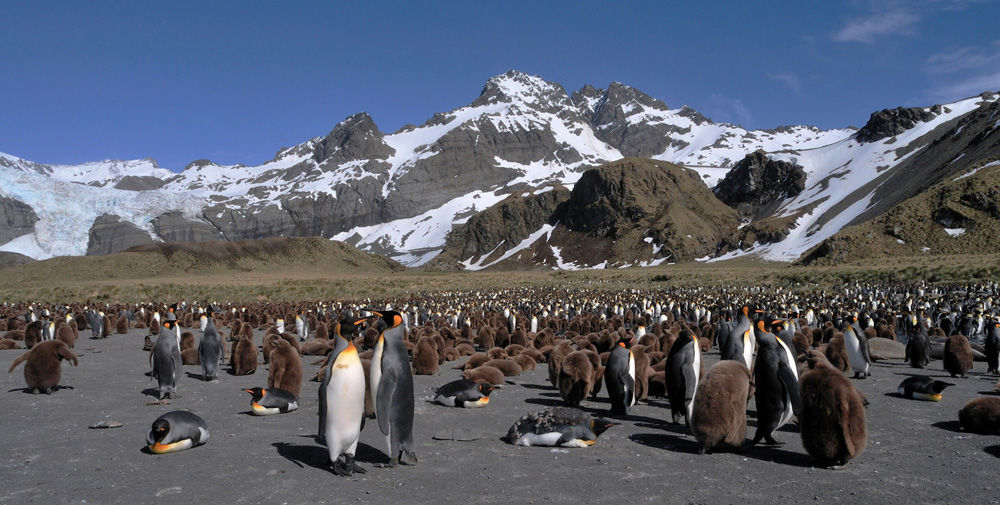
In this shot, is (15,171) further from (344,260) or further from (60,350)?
(60,350)

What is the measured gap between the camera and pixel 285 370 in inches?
334

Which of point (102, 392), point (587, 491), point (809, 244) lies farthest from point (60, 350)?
point (809, 244)

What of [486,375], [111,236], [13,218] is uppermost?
[13,218]

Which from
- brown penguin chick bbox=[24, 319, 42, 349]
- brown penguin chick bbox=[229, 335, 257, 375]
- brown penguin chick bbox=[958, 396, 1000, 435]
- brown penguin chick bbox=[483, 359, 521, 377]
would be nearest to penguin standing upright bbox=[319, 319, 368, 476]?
brown penguin chick bbox=[483, 359, 521, 377]

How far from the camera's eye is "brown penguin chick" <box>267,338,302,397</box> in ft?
27.8

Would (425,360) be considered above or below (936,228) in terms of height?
below

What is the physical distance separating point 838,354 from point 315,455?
8548mm

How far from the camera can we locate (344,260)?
83.8 meters

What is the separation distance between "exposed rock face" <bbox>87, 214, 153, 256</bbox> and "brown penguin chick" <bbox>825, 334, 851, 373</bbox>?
142 m

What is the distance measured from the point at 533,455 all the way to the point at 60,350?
7284mm

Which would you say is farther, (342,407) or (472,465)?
(472,465)

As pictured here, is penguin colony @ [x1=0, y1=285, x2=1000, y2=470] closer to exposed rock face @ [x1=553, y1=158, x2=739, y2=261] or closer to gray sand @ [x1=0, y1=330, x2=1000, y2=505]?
gray sand @ [x1=0, y1=330, x2=1000, y2=505]

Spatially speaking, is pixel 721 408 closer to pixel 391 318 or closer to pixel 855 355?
pixel 391 318

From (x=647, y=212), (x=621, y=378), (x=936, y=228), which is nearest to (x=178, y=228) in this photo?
(x=647, y=212)
